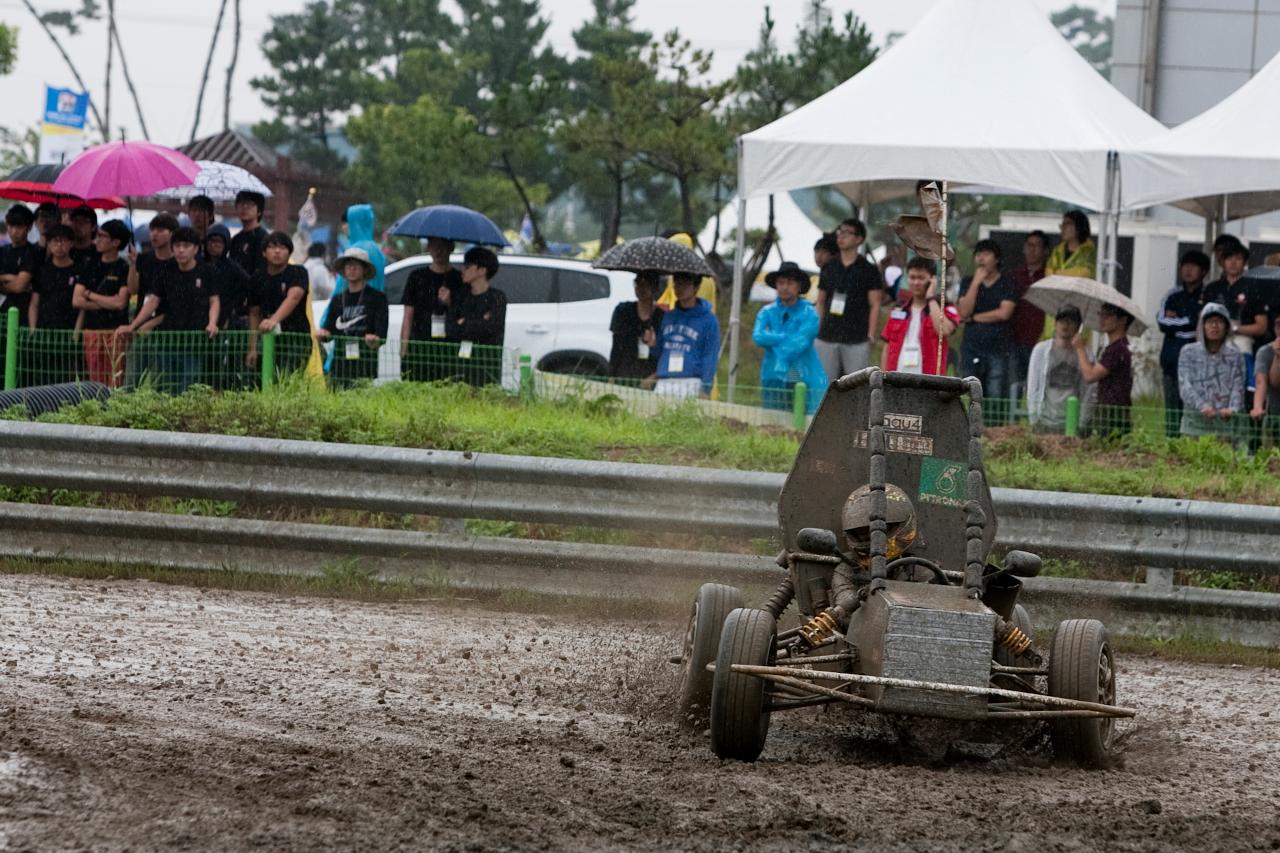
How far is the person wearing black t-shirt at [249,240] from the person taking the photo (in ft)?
44.4

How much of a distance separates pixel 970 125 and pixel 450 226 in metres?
4.28

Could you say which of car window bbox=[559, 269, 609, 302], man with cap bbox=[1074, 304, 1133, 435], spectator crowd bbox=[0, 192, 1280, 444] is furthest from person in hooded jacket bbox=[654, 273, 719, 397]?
car window bbox=[559, 269, 609, 302]

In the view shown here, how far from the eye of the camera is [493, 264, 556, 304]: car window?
57.1 feet

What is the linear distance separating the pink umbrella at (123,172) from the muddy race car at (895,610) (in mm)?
8289

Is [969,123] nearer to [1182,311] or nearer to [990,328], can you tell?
[990,328]

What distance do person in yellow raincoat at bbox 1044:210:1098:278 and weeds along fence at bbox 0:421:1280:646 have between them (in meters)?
6.15

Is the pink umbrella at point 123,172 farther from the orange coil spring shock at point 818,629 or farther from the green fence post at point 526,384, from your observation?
the orange coil spring shock at point 818,629

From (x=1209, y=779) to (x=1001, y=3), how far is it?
1147cm

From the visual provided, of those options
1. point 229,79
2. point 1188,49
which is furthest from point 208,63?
point 1188,49

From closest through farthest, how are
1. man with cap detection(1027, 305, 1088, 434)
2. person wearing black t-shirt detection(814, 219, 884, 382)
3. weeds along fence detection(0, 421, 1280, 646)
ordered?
weeds along fence detection(0, 421, 1280, 646)
man with cap detection(1027, 305, 1088, 434)
person wearing black t-shirt detection(814, 219, 884, 382)

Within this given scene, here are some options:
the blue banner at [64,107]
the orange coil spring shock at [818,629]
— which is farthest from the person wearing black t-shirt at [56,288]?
the blue banner at [64,107]

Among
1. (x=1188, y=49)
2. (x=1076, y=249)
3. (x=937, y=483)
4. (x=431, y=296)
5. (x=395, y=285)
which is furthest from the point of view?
(x=1188, y=49)

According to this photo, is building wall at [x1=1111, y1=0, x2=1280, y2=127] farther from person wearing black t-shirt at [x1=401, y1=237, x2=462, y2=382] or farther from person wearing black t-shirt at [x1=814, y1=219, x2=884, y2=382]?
person wearing black t-shirt at [x1=401, y1=237, x2=462, y2=382]

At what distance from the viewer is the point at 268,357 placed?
11.4 m
